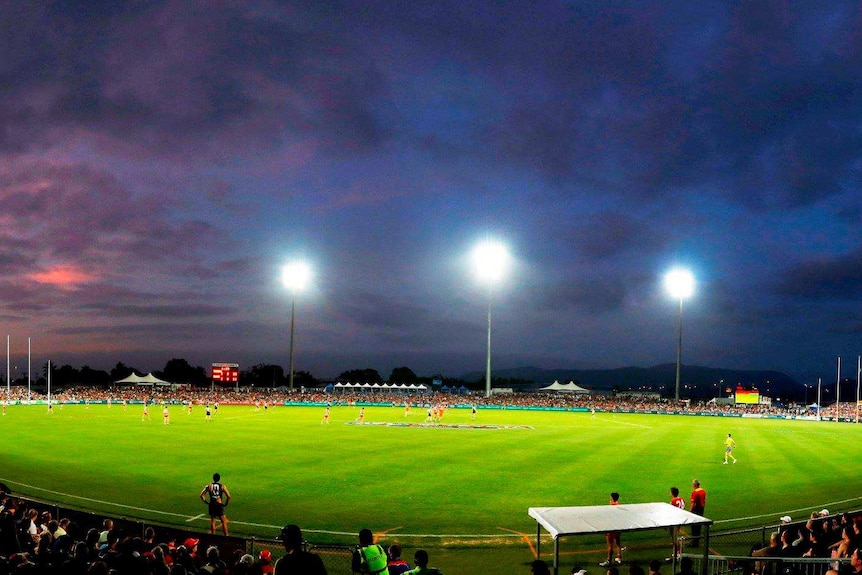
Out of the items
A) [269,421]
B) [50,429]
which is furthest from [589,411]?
[50,429]

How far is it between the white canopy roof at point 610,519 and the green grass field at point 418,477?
456cm

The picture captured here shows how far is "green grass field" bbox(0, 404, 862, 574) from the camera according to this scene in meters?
18.9

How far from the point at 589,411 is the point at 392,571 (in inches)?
3381

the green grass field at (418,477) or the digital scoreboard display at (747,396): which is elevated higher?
the green grass field at (418,477)

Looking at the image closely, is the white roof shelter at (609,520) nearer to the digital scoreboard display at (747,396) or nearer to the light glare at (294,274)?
the light glare at (294,274)

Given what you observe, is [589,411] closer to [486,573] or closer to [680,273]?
[680,273]

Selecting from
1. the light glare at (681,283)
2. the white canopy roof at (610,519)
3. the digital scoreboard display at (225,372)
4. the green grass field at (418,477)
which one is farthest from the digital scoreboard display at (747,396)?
the white canopy roof at (610,519)

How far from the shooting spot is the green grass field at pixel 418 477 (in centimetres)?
1888

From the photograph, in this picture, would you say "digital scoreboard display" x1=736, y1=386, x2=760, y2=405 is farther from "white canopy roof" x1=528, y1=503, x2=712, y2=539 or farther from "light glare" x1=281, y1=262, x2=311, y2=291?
"white canopy roof" x1=528, y1=503, x2=712, y2=539

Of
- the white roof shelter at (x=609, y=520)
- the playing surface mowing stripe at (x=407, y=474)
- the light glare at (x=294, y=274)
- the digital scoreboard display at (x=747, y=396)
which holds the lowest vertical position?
the digital scoreboard display at (x=747, y=396)

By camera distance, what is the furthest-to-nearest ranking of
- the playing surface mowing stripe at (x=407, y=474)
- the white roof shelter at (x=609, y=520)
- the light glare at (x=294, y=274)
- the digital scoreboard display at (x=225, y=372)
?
1. the digital scoreboard display at (x=225, y=372)
2. the light glare at (x=294, y=274)
3. the playing surface mowing stripe at (x=407, y=474)
4. the white roof shelter at (x=609, y=520)

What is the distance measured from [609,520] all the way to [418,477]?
1641cm

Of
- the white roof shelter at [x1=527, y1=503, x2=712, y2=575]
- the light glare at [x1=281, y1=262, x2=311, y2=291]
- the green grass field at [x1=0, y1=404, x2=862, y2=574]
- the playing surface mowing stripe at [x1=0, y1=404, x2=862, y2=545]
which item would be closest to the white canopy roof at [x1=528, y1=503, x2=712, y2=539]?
the white roof shelter at [x1=527, y1=503, x2=712, y2=575]

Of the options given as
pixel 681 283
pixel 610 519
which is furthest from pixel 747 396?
pixel 610 519
